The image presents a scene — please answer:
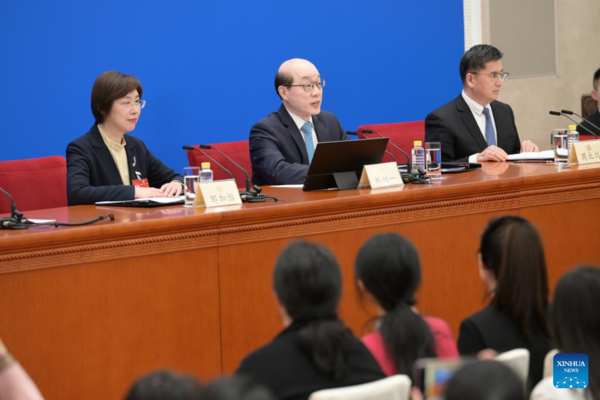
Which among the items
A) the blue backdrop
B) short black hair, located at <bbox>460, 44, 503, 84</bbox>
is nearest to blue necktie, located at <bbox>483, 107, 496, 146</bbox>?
short black hair, located at <bbox>460, 44, 503, 84</bbox>

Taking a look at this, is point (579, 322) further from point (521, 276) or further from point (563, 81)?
point (563, 81)

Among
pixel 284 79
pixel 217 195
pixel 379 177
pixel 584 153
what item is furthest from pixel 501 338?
pixel 284 79

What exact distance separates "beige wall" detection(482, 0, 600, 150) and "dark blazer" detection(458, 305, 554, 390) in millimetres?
4897

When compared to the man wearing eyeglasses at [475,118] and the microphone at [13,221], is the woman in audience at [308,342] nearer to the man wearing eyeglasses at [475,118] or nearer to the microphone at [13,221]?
the microphone at [13,221]

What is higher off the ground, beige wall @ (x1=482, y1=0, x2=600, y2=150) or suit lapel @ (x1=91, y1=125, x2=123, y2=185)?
beige wall @ (x1=482, y1=0, x2=600, y2=150)

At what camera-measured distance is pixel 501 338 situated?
202cm

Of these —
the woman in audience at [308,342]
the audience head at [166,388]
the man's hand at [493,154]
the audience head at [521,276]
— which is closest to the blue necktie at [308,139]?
the man's hand at [493,154]

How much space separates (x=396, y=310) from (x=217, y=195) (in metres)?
1.30

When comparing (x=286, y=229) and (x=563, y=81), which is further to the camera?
(x=563, y=81)

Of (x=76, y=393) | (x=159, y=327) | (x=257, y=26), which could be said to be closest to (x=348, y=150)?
(x=159, y=327)

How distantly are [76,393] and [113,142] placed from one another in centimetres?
160

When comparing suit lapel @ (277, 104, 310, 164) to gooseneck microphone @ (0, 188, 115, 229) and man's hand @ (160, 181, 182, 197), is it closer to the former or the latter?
man's hand @ (160, 181, 182, 197)

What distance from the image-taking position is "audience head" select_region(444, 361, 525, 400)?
1008 mm

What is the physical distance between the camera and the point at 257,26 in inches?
213
